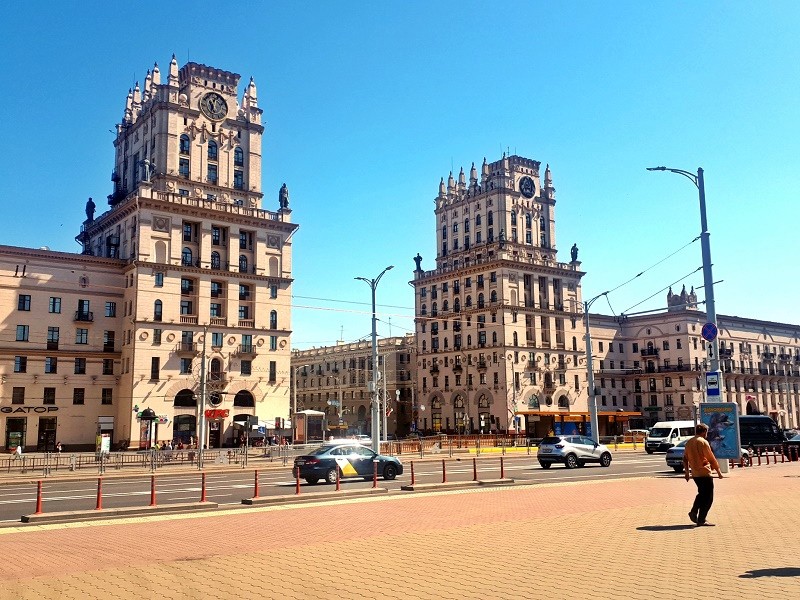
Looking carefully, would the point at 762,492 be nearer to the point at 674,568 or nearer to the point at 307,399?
the point at 674,568

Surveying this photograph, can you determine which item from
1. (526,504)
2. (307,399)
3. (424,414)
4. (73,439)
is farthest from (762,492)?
(307,399)

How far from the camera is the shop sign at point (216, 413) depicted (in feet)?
215

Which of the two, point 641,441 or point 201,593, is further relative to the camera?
point 641,441

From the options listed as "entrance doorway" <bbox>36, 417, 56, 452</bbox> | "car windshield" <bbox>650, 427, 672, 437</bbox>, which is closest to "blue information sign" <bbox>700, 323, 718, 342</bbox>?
"car windshield" <bbox>650, 427, 672, 437</bbox>

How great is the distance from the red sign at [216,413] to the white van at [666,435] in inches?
1460

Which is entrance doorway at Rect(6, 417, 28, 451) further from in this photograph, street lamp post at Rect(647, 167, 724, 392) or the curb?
street lamp post at Rect(647, 167, 724, 392)

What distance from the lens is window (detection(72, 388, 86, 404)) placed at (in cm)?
6438

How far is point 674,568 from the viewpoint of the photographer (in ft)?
32.2

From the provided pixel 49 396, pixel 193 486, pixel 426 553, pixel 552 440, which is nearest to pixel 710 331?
pixel 552 440

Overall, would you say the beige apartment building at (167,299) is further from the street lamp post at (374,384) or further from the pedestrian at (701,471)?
the pedestrian at (701,471)

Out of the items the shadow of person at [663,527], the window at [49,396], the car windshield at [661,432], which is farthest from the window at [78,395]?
the shadow of person at [663,527]

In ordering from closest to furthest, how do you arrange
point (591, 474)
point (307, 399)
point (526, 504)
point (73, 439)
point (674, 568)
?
point (674, 568) → point (526, 504) → point (591, 474) → point (73, 439) → point (307, 399)

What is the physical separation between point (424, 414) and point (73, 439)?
159 ft

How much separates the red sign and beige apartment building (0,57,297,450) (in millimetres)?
98
